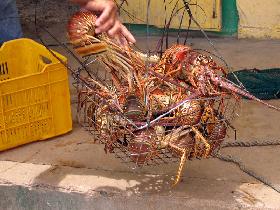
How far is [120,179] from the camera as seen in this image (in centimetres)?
380

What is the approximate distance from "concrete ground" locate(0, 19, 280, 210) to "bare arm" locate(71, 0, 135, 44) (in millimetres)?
934

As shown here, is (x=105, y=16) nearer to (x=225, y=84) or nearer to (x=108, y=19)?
(x=108, y=19)

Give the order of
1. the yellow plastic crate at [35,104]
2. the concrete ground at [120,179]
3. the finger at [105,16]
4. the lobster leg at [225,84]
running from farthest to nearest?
the yellow plastic crate at [35,104]
the concrete ground at [120,179]
the finger at [105,16]
the lobster leg at [225,84]

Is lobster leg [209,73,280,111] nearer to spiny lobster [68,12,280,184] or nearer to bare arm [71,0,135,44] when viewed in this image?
spiny lobster [68,12,280,184]

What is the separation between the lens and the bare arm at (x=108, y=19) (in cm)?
323

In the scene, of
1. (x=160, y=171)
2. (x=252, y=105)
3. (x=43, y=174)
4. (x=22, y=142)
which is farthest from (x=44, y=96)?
(x=252, y=105)

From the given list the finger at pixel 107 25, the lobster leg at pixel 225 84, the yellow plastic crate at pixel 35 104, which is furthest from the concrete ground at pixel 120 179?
the finger at pixel 107 25

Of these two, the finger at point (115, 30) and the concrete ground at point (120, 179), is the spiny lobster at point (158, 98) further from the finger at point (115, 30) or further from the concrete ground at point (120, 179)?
the concrete ground at point (120, 179)

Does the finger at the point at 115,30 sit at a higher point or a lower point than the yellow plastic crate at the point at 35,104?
higher

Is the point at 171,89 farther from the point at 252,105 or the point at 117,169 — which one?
the point at 252,105

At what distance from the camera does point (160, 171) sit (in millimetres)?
3877

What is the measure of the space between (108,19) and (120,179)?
1.08 metres

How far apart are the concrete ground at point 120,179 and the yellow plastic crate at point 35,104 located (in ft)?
0.30

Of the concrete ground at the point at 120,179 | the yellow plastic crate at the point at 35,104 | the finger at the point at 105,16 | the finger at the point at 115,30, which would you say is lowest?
the concrete ground at the point at 120,179
